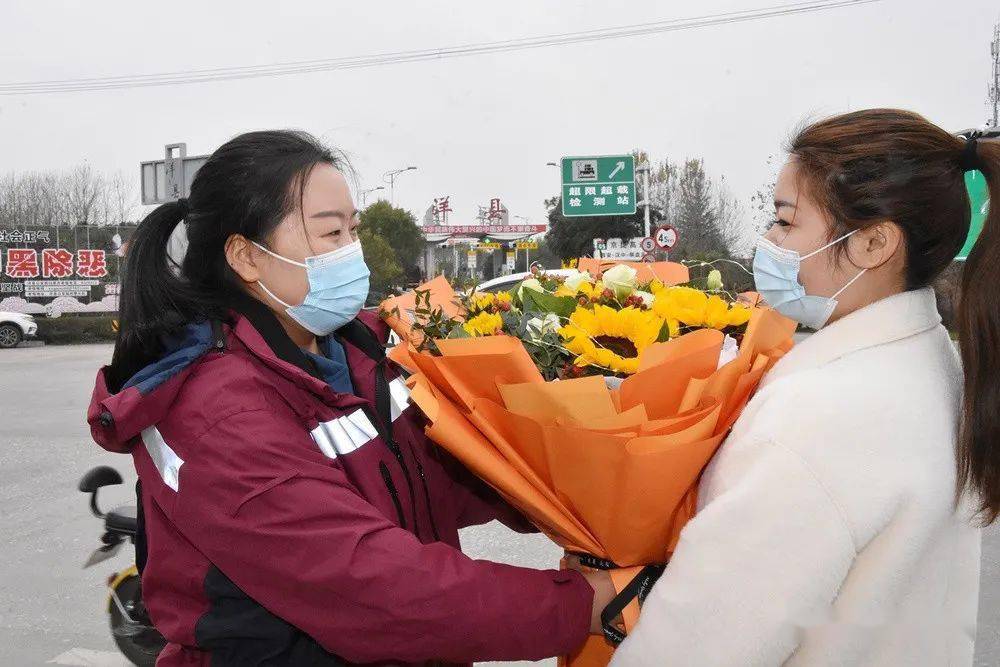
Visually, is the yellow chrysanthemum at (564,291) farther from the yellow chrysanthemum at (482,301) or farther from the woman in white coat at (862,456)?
the woman in white coat at (862,456)

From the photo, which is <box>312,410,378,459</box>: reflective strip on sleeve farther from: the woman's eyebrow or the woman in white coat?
the woman in white coat

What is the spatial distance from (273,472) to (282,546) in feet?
0.41

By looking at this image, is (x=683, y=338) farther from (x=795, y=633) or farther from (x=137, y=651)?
(x=137, y=651)

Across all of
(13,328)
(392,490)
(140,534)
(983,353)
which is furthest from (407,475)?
(13,328)

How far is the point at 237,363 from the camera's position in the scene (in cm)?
158

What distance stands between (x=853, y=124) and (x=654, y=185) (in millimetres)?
34160

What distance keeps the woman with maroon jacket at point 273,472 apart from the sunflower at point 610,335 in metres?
0.41

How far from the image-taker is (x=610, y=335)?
173 centimetres

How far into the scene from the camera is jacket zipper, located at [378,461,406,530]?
1705mm

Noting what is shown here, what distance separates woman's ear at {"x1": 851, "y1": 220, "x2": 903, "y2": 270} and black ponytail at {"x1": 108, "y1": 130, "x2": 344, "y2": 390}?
1.11 metres

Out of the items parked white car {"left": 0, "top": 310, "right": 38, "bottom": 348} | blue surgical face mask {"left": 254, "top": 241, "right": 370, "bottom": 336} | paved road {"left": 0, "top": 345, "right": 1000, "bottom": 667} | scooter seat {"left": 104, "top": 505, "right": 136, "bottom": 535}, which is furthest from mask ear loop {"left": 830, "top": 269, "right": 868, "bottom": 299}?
parked white car {"left": 0, "top": 310, "right": 38, "bottom": 348}

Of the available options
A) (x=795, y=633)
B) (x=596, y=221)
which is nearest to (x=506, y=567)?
(x=795, y=633)

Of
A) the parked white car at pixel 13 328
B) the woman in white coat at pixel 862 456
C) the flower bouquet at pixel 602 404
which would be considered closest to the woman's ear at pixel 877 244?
the woman in white coat at pixel 862 456

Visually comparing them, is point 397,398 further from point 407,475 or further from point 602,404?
point 602,404
